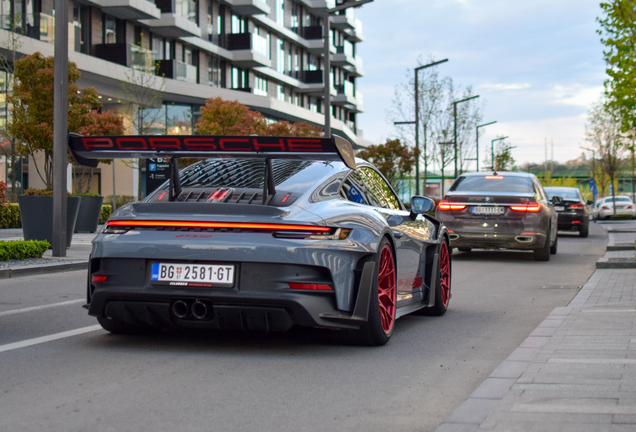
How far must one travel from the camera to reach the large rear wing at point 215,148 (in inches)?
208

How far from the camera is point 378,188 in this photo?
7.02 meters

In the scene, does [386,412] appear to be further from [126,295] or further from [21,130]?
[21,130]

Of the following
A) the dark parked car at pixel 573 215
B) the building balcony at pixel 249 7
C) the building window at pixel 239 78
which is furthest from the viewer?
the building window at pixel 239 78

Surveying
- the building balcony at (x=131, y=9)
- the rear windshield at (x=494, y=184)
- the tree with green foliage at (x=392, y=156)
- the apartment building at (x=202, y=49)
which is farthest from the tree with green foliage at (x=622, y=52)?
the tree with green foliage at (x=392, y=156)

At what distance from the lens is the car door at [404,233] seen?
6445mm

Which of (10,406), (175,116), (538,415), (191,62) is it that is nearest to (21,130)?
(10,406)

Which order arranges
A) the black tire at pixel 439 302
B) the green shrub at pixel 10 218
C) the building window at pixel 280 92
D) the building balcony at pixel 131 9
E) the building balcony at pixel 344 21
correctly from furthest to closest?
1. the building balcony at pixel 344 21
2. the building window at pixel 280 92
3. the building balcony at pixel 131 9
4. the green shrub at pixel 10 218
5. the black tire at pixel 439 302

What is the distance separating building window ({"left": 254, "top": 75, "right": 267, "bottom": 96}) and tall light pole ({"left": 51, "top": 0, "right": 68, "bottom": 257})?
37977mm

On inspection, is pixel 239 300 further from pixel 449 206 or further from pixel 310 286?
pixel 449 206

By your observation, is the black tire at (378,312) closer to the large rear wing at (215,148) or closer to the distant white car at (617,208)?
the large rear wing at (215,148)

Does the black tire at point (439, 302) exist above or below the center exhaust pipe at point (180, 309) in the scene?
below

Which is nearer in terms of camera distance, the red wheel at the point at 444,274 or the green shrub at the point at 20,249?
the red wheel at the point at 444,274

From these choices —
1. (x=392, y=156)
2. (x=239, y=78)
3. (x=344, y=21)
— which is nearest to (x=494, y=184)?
(x=392, y=156)

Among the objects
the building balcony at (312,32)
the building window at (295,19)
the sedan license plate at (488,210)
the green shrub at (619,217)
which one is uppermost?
the building window at (295,19)
